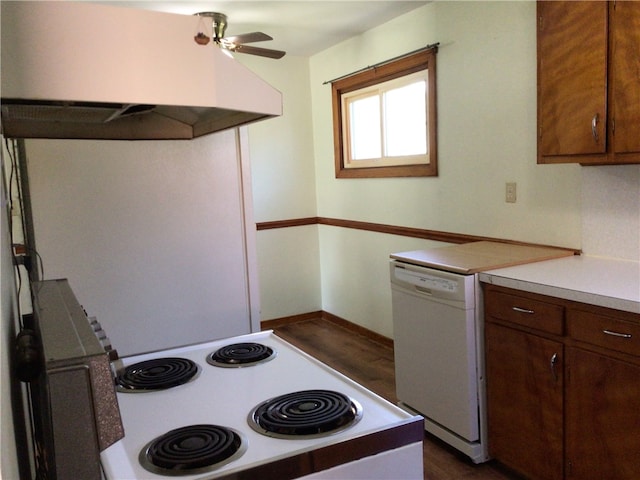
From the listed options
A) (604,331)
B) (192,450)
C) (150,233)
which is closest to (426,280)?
(604,331)

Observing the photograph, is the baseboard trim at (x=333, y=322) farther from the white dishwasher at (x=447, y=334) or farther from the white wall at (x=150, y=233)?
the white wall at (x=150, y=233)

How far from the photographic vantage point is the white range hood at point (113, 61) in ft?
2.55

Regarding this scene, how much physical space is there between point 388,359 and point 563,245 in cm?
165

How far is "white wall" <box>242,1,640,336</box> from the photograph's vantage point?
2.62 meters

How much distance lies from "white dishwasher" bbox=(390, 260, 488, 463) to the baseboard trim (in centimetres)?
130

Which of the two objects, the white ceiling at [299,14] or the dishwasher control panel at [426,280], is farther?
the white ceiling at [299,14]

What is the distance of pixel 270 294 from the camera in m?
4.83

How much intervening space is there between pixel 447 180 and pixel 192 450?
8.98 ft

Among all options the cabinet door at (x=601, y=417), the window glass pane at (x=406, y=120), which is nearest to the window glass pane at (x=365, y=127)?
the window glass pane at (x=406, y=120)

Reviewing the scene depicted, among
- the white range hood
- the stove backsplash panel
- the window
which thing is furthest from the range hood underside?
the window

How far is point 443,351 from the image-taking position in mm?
2559

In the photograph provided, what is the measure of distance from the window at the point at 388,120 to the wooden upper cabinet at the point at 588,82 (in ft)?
3.71

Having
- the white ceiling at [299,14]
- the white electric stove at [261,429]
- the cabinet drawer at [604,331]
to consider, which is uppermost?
the white ceiling at [299,14]

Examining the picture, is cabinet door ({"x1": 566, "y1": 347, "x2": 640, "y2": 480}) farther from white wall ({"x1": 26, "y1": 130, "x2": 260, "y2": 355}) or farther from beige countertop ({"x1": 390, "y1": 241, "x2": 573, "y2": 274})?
white wall ({"x1": 26, "y1": 130, "x2": 260, "y2": 355})
